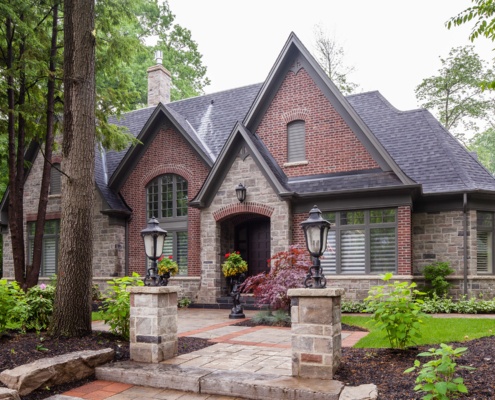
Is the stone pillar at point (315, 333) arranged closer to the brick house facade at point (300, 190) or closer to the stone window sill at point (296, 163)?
the brick house facade at point (300, 190)

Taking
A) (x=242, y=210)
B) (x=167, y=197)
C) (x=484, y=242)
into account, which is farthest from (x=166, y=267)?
(x=484, y=242)

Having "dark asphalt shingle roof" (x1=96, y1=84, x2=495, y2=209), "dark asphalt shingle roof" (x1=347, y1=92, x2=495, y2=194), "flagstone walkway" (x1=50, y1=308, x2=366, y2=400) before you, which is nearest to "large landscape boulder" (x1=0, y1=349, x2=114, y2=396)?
"flagstone walkway" (x1=50, y1=308, x2=366, y2=400)

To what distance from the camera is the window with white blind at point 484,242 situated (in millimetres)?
12398

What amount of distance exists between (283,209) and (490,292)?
19.1 feet

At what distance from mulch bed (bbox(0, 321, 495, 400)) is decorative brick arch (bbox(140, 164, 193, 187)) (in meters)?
8.11

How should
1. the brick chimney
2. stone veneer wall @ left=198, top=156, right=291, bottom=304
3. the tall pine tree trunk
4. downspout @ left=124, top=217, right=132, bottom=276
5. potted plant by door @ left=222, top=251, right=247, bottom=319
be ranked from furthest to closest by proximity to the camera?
the brick chimney
downspout @ left=124, top=217, right=132, bottom=276
stone veneer wall @ left=198, top=156, right=291, bottom=304
potted plant by door @ left=222, top=251, right=247, bottom=319
the tall pine tree trunk

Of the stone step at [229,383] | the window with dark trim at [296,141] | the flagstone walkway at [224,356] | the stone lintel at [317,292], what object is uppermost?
the window with dark trim at [296,141]

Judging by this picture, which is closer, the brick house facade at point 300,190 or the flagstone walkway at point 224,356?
the flagstone walkway at point 224,356

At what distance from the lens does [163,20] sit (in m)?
30.1

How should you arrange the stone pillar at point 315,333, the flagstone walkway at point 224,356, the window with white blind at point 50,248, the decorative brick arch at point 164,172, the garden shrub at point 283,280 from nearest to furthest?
the stone pillar at point 315,333, the flagstone walkway at point 224,356, the garden shrub at point 283,280, the decorative brick arch at point 164,172, the window with white blind at point 50,248

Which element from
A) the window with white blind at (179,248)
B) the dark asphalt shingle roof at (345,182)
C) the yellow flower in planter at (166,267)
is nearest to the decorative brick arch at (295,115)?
the dark asphalt shingle roof at (345,182)

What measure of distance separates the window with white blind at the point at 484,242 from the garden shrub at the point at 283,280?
17.2 ft

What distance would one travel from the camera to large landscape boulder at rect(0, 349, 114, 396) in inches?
200

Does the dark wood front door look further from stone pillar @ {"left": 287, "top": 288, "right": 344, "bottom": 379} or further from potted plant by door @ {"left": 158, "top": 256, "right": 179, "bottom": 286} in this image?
stone pillar @ {"left": 287, "top": 288, "right": 344, "bottom": 379}
